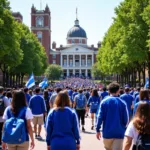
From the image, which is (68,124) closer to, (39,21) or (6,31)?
(6,31)

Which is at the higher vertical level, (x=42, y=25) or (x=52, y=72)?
(x=42, y=25)

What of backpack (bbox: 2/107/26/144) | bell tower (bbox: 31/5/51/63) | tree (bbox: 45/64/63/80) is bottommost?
backpack (bbox: 2/107/26/144)

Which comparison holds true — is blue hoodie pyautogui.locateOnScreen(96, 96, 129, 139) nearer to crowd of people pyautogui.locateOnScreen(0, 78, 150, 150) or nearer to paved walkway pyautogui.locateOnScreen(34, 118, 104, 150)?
crowd of people pyautogui.locateOnScreen(0, 78, 150, 150)

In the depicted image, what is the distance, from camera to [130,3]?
4156cm

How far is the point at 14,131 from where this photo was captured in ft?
23.0

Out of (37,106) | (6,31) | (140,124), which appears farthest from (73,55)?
(140,124)

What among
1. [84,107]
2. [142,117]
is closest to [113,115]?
[142,117]

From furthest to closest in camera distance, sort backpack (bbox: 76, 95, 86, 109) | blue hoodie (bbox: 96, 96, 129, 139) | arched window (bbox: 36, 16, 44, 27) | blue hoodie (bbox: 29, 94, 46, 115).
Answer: arched window (bbox: 36, 16, 44, 27) < backpack (bbox: 76, 95, 86, 109) < blue hoodie (bbox: 29, 94, 46, 115) < blue hoodie (bbox: 96, 96, 129, 139)

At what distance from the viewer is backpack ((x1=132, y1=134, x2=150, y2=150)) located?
5.45 m

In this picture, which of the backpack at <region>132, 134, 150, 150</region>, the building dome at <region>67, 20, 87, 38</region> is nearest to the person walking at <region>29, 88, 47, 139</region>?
the backpack at <region>132, 134, 150, 150</region>

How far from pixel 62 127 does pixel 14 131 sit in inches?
32.7

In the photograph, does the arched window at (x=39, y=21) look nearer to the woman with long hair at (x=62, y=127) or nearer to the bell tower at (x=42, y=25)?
the bell tower at (x=42, y=25)

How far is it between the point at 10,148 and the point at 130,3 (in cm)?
3576

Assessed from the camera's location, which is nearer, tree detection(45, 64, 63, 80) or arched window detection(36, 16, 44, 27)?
tree detection(45, 64, 63, 80)
